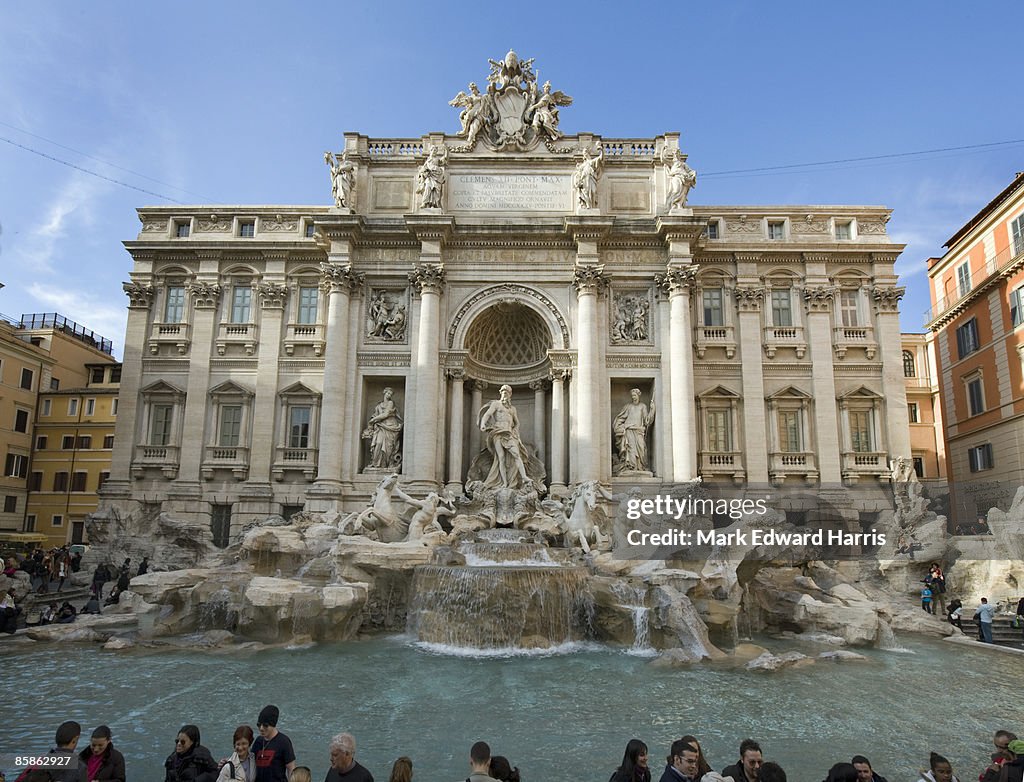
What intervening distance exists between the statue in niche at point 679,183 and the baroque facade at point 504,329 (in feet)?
0.31

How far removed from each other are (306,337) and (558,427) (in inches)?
404

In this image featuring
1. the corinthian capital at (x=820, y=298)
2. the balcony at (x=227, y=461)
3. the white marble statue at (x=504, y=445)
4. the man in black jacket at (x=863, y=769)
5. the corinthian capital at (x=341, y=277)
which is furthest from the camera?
the corinthian capital at (x=820, y=298)

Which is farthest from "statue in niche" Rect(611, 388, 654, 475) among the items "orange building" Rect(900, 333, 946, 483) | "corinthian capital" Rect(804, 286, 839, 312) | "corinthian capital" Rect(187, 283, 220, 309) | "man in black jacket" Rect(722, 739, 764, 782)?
"orange building" Rect(900, 333, 946, 483)

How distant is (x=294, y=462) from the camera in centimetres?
2377

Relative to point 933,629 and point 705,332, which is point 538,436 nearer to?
point 705,332

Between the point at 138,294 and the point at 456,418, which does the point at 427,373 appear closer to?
the point at 456,418

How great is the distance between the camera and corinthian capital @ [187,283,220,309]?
25.2m

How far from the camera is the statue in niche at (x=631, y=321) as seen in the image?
24.0 meters

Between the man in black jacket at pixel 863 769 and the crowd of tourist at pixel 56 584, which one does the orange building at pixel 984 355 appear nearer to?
the man in black jacket at pixel 863 769

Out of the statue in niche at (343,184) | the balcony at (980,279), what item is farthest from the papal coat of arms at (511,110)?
the balcony at (980,279)

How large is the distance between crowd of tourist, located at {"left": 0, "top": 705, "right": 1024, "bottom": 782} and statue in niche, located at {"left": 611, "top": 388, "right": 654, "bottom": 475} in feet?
56.1

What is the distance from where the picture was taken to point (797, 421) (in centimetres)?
2447

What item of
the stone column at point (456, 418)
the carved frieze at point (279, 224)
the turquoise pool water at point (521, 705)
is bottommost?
the turquoise pool water at point (521, 705)

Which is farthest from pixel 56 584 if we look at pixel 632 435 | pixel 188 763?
pixel 188 763
